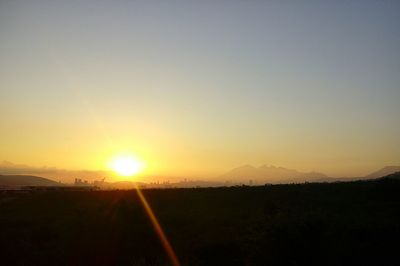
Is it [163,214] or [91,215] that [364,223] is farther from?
[91,215]

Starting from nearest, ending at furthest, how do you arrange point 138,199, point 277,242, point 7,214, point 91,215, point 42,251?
point 277,242, point 42,251, point 91,215, point 7,214, point 138,199

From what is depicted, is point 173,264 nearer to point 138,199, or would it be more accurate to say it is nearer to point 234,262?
point 234,262

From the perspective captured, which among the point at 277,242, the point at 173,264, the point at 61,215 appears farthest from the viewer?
the point at 61,215

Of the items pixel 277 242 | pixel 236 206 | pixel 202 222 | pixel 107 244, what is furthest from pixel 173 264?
pixel 236 206

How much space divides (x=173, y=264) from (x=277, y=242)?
5958 millimetres

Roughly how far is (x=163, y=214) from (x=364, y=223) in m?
17.9

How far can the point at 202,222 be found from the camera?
117ft

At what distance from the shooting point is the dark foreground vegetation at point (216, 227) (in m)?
20.9

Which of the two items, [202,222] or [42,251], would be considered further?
[202,222]

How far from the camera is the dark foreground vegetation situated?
2090 cm

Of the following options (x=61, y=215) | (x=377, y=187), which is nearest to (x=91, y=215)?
(x=61, y=215)

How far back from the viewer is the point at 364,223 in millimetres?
31250

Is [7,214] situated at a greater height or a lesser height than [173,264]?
greater

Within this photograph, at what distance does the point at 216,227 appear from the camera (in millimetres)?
33188
